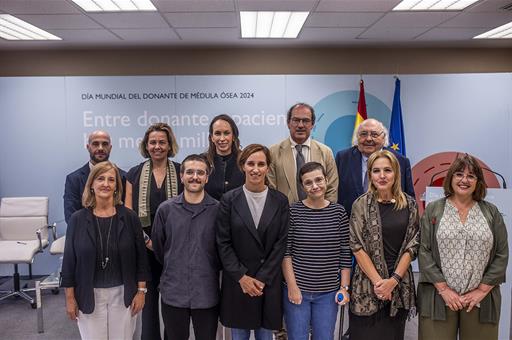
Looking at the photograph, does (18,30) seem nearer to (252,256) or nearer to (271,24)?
(271,24)

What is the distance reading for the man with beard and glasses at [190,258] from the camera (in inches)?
87.5

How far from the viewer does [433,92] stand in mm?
4969

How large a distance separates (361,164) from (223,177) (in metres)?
0.98

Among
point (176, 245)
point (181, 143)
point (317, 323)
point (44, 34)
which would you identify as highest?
point (44, 34)

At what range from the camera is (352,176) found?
2846mm

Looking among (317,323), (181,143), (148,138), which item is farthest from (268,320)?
(181,143)

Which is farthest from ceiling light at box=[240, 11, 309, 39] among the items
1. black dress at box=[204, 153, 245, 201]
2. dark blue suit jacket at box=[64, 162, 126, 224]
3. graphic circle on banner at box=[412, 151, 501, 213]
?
graphic circle on banner at box=[412, 151, 501, 213]

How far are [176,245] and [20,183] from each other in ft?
11.4

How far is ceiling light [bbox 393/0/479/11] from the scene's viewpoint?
3777 millimetres

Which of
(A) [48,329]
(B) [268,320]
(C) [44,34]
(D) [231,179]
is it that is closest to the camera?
(B) [268,320]

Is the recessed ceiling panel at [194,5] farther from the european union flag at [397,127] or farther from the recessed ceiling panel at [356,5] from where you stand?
the european union flag at [397,127]

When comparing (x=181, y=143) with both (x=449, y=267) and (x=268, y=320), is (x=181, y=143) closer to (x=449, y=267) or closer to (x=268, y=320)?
(x=268, y=320)

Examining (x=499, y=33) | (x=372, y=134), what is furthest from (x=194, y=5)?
(x=499, y=33)

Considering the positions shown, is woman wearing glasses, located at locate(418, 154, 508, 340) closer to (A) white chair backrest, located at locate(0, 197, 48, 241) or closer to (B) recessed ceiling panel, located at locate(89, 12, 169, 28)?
(B) recessed ceiling panel, located at locate(89, 12, 169, 28)
